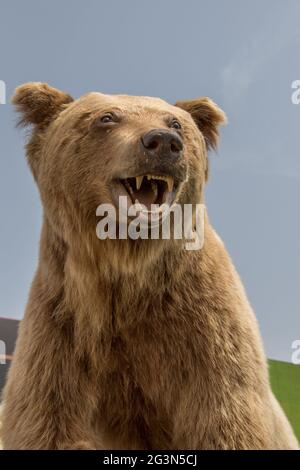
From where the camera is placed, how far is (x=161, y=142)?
3.29 meters

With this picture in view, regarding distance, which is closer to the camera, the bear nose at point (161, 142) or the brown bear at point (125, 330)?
the bear nose at point (161, 142)

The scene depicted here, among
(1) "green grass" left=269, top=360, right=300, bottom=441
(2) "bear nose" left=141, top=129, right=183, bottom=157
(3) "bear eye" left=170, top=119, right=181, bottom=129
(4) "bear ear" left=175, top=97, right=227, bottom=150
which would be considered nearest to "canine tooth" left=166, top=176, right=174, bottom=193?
(2) "bear nose" left=141, top=129, right=183, bottom=157

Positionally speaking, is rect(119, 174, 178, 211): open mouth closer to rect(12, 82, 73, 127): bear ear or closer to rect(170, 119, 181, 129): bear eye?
rect(170, 119, 181, 129): bear eye

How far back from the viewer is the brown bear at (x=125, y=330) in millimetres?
3541

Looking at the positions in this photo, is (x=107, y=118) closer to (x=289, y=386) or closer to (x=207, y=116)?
(x=207, y=116)

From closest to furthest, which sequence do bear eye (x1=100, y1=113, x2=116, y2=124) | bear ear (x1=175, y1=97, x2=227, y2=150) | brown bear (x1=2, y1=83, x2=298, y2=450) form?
1. brown bear (x1=2, y1=83, x2=298, y2=450)
2. bear eye (x1=100, y1=113, x2=116, y2=124)
3. bear ear (x1=175, y1=97, x2=227, y2=150)

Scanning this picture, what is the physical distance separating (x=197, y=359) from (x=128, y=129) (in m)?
1.44

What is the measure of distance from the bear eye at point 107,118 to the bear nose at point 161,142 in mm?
548

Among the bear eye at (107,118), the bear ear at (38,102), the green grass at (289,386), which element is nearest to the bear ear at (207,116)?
the bear eye at (107,118)

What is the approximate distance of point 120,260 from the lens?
11.8 ft

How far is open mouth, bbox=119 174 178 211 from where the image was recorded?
3.40 metres

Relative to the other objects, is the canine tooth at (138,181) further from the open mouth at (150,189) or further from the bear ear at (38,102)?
the bear ear at (38,102)

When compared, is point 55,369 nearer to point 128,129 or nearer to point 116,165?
point 116,165

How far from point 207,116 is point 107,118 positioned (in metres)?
0.89
